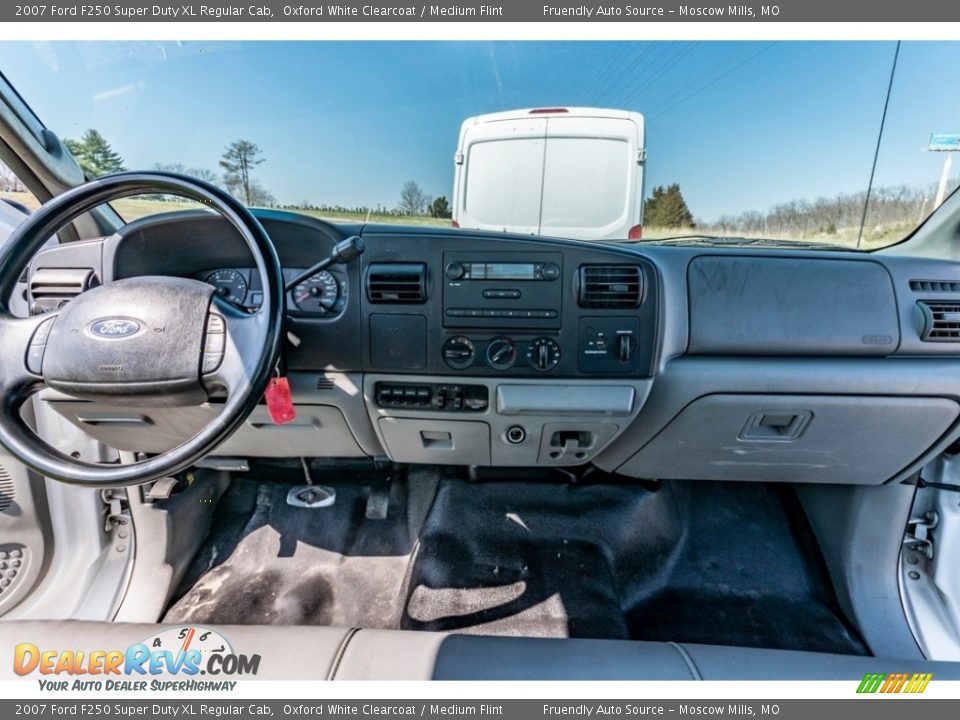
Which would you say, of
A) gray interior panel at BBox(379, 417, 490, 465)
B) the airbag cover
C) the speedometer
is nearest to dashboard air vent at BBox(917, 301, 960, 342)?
gray interior panel at BBox(379, 417, 490, 465)

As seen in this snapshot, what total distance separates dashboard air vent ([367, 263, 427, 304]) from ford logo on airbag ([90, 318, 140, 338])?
647 mm

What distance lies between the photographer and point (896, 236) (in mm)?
1947

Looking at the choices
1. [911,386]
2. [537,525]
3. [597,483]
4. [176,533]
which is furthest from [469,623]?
[911,386]

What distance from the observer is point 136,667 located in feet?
4.17

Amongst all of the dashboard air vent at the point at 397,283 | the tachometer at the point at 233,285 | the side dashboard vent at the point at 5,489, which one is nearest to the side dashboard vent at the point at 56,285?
the tachometer at the point at 233,285

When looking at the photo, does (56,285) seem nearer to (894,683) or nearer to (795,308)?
(795,308)

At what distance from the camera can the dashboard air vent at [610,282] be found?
1540 mm

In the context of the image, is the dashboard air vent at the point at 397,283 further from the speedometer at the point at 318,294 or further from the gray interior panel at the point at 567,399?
the gray interior panel at the point at 567,399

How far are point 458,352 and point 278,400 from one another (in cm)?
57

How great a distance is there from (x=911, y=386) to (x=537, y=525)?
1484mm

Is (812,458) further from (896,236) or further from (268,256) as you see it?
(268,256)

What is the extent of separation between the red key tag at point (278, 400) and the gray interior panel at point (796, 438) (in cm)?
126

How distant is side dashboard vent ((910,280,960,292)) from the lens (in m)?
1.57

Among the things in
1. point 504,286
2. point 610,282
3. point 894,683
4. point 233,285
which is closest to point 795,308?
point 610,282
